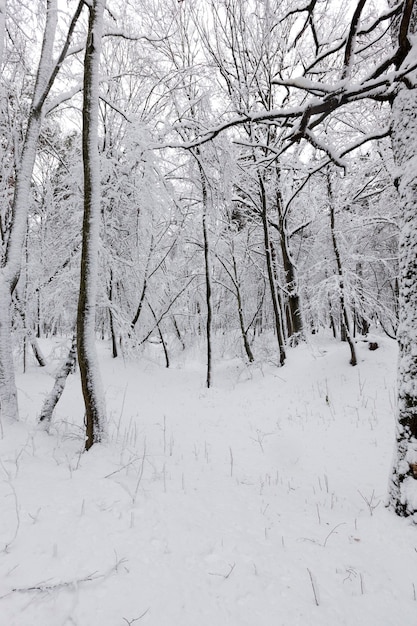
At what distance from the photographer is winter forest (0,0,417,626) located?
2066mm

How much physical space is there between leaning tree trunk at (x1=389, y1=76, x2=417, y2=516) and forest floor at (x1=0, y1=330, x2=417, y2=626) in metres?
0.31

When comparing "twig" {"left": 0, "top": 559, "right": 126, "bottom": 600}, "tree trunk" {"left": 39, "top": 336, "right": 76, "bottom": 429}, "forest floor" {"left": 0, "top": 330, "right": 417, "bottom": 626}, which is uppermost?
"tree trunk" {"left": 39, "top": 336, "right": 76, "bottom": 429}

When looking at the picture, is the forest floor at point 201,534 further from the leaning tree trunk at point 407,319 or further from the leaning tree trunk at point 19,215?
the leaning tree trunk at point 19,215

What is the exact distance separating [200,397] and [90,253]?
6.96 m

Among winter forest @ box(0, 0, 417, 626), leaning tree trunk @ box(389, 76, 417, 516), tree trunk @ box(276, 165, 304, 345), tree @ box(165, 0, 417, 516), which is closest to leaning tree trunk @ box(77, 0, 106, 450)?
winter forest @ box(0, 0, 417, 626)

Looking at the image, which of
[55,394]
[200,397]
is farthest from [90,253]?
[200,397]

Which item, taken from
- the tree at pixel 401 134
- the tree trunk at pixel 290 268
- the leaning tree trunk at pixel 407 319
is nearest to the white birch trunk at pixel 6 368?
the tree at pixel 401 134

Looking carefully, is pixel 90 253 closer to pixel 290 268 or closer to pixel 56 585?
pixel 56 585

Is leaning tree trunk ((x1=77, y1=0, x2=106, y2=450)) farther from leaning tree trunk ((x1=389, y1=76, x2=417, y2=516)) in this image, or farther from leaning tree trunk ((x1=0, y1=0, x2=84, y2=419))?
leaning tree trunk ((x1=389, y1=76, x2=417, y2=516))

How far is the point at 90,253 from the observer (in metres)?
4.41

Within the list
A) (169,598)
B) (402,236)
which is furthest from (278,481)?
(402,236)

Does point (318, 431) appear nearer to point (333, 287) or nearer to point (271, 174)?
point (333, 287)

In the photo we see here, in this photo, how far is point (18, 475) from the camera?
3295mm

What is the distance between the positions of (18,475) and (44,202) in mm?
11343
